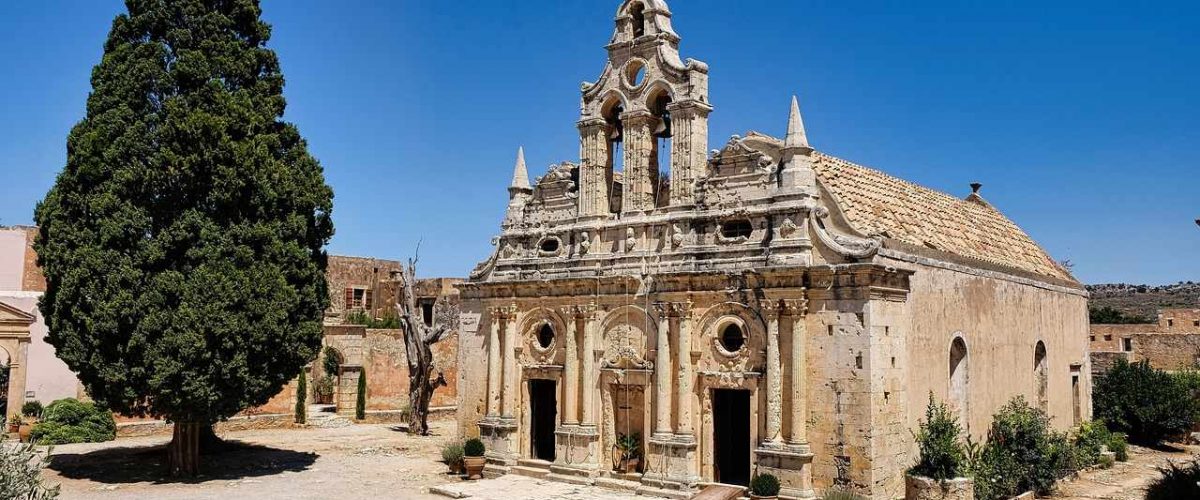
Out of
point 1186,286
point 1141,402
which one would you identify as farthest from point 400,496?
point 1186,286

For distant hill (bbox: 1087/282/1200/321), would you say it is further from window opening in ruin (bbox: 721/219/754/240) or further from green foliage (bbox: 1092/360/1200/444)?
window opening in ruin (bbox: 721/219/754/240)

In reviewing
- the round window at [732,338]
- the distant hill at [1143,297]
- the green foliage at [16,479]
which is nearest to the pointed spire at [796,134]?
the round window at [732,338]

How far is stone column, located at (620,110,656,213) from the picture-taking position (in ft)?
66.9

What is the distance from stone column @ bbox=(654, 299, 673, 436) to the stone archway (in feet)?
65.0

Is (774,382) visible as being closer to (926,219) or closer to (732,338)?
(732,338)

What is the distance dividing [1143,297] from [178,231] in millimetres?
84746

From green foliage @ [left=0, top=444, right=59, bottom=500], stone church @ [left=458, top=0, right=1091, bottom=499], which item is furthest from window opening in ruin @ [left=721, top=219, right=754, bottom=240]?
green foliage @ [left=0, top=444, right=59, bottom=500]

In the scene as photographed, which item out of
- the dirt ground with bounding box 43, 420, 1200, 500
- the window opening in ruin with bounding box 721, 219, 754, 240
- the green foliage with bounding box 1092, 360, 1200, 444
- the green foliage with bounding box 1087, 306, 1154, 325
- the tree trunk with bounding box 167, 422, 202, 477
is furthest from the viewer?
the green foliage with bounding box 1087, 306, 1154, 325

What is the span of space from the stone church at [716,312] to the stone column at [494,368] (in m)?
0.05

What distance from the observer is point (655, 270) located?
19875 mm

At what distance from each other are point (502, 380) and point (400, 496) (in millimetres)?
3963

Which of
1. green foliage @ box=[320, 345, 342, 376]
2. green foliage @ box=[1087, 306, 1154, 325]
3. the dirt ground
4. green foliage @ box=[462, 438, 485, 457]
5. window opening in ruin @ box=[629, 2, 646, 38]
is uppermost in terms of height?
window opening in ruin @ box=[629, 2, 646, 38]

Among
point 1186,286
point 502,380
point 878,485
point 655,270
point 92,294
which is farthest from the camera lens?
point 1186,286

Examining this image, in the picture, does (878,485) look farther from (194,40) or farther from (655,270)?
(194,40)
